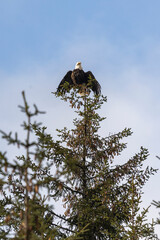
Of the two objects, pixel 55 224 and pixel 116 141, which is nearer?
pixel 55 224

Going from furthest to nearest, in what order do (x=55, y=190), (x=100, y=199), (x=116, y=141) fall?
(x=116, y=141) < (x=55, y=190) < (x=100, y=199)

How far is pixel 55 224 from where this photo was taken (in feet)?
33.9

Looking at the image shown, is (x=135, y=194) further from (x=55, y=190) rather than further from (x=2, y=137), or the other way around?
(x=2, y=137)

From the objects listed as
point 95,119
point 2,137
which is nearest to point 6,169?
point 2,137

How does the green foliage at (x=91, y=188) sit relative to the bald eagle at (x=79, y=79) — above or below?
below

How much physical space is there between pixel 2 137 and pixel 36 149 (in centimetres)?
50

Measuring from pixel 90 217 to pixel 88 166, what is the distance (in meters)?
1.74

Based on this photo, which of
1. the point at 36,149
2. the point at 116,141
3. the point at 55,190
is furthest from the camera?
the point at 116,141

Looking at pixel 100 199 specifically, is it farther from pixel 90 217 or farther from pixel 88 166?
pixel 88 166

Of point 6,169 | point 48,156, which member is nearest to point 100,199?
point 48,156

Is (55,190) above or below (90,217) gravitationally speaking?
above

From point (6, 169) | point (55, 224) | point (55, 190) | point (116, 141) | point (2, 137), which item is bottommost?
point (6, 169)

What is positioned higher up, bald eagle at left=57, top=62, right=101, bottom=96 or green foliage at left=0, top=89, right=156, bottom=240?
bald eagle at left=57, top=62, right=101, bottom=96

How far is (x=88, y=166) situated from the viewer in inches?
452
